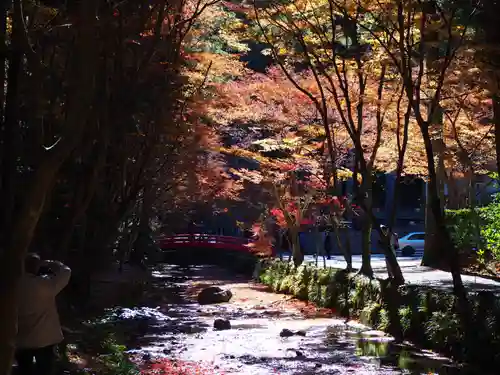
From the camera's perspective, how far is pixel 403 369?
1034cm

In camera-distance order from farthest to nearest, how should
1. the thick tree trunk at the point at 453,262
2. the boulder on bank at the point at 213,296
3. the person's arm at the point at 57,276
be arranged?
1. the boulder on bank at the point at 213,296
2. the thick tree trunk at the point at 453,262
3. the person's arm at the point at 57,276

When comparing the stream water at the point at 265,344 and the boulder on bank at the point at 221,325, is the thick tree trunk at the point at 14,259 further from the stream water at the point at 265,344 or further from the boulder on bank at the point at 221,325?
the boulder on bank at the point at 221,325

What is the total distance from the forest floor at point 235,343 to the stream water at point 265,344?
1cm

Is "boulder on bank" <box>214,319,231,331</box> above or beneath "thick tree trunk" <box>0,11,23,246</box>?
beneath

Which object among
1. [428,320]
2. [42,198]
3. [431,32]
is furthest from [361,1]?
[42,198]

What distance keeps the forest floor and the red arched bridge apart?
18588 mm

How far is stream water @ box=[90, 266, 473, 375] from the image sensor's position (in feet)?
34.9

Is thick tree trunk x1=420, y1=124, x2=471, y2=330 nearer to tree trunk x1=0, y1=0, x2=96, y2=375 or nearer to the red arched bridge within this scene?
tree trunk x1=0, y1=0, x2=96, y2=375

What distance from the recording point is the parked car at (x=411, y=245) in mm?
42500

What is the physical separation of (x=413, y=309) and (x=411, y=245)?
31.0 meters

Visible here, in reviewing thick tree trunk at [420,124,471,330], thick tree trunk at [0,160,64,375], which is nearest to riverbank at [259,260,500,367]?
thick tree trunk at [420,124,471,330]

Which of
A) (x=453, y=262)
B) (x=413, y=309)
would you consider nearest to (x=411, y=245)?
(x=413, y=309)

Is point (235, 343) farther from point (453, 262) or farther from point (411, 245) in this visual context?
point (411, 245)

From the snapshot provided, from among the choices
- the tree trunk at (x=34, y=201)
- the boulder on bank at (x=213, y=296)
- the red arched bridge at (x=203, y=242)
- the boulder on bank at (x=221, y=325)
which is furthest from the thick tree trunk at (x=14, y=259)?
the red arched bridge at (x=203, y=242)
